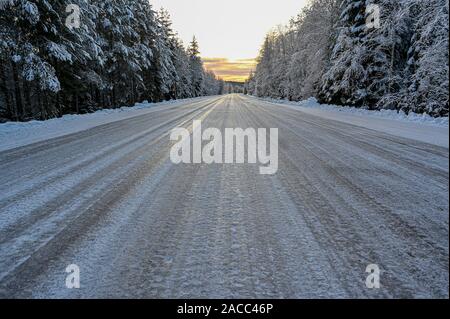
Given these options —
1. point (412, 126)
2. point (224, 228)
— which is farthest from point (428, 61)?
point (224, 228)

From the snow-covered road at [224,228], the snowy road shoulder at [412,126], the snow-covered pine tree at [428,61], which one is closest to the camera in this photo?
the snow-covered road at [224,228]

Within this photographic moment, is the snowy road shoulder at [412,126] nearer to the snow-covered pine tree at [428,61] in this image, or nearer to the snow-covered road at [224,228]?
the snow-covered pine tree at [428,61]

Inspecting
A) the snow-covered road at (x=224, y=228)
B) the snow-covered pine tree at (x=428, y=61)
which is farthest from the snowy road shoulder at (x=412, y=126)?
the snow-covered road at (x=224, y=228)

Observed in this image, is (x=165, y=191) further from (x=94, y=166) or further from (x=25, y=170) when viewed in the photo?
(x=25, y=170)

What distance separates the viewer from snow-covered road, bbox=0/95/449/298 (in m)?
2.16

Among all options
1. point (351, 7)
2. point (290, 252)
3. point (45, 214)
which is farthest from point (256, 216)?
point (351, 7)

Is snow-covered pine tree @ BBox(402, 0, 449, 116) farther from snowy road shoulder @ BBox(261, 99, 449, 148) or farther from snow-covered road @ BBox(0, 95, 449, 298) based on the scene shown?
snow-covered road @ BBox(0, 95, 449, 298)

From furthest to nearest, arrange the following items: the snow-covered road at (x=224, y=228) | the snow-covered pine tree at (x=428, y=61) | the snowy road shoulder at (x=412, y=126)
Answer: the snow-covered pine tree at (x=428, y=61), the snowy road shoulder at (x=412, y=126), the snow-covered road at (x=224, y=228)

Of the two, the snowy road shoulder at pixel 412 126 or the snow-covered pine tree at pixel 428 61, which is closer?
the snowy road shoulder at pixel 412 126

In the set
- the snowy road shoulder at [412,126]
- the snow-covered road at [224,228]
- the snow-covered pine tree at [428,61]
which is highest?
the snow-covered pine tree at [428,61]

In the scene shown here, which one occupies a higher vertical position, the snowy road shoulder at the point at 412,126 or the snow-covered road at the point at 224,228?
the snowy road shoulder at the point at 412,126

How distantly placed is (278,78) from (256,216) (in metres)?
59.0

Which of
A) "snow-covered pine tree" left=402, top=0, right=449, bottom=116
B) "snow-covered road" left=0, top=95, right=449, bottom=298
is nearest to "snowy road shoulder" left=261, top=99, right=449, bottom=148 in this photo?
"snow-covered pine tree" left=402, top=0, right=449, bottom=116

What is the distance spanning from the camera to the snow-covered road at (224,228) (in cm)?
216
